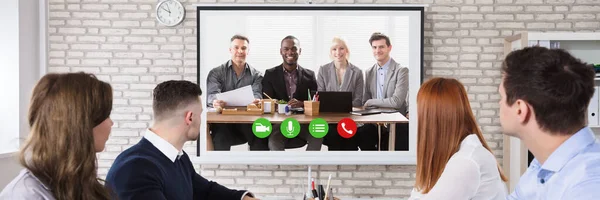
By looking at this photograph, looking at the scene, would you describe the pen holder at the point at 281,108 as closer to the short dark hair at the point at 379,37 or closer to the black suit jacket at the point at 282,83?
the black suit jacket at the point at 282,83

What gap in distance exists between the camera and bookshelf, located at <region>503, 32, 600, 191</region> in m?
4.71

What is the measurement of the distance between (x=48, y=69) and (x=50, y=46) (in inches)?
8.1

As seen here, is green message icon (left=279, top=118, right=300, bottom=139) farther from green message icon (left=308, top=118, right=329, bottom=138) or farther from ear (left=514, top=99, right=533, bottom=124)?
ear (left=514, top=99, right=533, bottom=124)

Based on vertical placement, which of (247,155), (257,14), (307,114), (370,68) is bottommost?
(247,155)

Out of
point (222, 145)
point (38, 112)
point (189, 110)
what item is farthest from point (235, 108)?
point (38, 112)

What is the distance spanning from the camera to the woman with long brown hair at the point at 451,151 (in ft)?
7.21

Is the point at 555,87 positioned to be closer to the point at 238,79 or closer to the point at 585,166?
the point at 585,166

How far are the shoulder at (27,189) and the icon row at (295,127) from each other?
143 inches

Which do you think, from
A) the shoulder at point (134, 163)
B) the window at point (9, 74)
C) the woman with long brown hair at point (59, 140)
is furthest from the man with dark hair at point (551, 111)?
the window at point (9, 74)

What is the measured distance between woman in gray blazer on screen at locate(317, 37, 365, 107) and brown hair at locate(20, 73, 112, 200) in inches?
144

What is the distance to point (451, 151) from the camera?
2324 mm

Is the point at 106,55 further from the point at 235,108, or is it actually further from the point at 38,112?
the point at 38,112

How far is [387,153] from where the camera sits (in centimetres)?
518

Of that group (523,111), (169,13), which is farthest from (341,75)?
(523,111)
